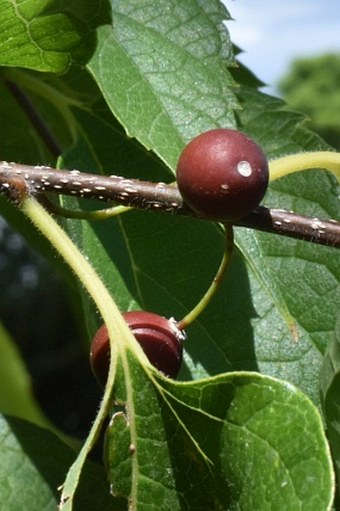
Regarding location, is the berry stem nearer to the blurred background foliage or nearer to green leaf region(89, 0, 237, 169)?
green leaf region(89, 0, 237, 169)

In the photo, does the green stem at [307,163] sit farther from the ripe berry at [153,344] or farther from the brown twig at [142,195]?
the ripe berry at [153,344]

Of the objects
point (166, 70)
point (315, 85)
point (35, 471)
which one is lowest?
point (315, 85)

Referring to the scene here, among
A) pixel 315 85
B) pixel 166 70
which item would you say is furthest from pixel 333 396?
pixel 315 85

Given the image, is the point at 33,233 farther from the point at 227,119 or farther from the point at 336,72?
the point at 336,72

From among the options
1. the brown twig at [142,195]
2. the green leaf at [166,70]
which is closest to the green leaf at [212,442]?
the brown twig at [142,195]

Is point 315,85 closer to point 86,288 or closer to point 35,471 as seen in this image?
point 35,471

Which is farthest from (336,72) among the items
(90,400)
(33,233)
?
(33,233)

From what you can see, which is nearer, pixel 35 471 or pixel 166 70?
pixel 166 70
